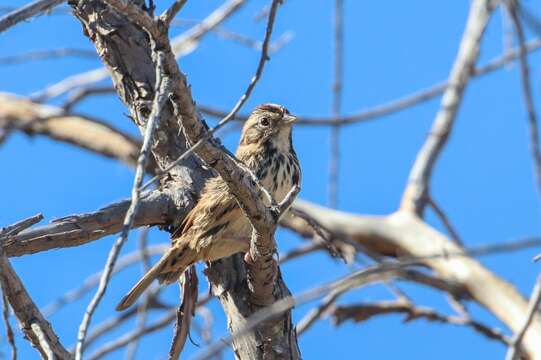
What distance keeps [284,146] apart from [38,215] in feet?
7.90

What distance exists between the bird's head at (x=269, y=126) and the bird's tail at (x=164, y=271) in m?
0.93

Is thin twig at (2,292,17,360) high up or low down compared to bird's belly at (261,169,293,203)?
down

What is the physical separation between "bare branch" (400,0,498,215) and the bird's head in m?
0.91

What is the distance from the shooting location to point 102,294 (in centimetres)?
229

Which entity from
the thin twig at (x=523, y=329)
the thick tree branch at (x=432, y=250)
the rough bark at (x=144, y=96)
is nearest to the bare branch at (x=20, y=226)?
the rough bark at (x=144, y=96)

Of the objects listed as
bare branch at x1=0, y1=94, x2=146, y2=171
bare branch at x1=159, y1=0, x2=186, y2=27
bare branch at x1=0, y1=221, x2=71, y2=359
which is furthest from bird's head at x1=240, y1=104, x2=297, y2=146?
bare branch at x1=159, y1=0, x2=186, y2=27

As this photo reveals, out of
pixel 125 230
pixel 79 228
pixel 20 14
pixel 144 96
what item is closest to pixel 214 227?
pixel 144 96

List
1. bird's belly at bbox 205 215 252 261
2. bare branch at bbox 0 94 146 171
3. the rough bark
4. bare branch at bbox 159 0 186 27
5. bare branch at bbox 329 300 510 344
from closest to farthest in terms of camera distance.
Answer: bare branch at bbox 159 0 186 27 → the rough bark → bird's belly at bbox 205 215 252 261 → bare branch at bbox 329 300 510 344 → bare branch at bbox 0 94 146 171

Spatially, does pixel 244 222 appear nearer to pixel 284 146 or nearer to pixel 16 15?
pixel 284 146

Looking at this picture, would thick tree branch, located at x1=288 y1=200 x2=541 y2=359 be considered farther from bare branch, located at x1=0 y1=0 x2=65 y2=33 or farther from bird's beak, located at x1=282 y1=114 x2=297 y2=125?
bare branch, located at x1=0 y1=0 x2=65 y2=33

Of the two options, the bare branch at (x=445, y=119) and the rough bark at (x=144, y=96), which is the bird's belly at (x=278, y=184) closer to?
the rough bark at (x=144, y=96)

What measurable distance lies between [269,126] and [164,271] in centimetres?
115

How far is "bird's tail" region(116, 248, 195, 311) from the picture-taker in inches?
199

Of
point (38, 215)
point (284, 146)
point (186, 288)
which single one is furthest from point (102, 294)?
point (284, 146)
